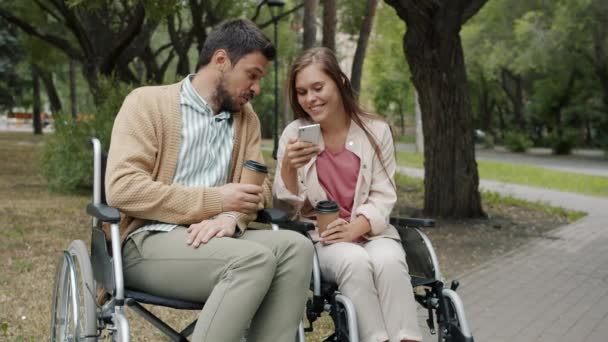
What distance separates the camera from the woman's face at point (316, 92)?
11.8ft

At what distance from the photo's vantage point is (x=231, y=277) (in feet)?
9.62

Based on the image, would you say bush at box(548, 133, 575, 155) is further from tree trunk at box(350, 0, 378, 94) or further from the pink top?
the pink top

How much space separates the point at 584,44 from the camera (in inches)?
1133

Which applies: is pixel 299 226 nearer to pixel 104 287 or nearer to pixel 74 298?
pixel 104 287

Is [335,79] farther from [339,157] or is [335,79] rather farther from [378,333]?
[378,333]

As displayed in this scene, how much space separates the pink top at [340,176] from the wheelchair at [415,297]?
23 cm

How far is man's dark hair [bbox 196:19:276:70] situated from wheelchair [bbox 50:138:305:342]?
65 centimetres

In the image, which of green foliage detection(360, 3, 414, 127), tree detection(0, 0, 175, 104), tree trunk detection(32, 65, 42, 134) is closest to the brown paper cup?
tree detection(0, 0, 175, 104)

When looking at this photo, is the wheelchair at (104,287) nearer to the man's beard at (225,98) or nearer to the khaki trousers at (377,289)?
the khaki trousers at (377,289)

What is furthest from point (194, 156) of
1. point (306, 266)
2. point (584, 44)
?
point (584, 44)

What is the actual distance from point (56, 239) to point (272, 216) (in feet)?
18.4

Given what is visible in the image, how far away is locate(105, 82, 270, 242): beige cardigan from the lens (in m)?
3.16

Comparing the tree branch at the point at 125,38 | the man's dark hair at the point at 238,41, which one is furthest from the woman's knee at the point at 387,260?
the tree branch at the point at 125,38

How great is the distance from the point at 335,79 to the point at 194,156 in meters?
0.74
